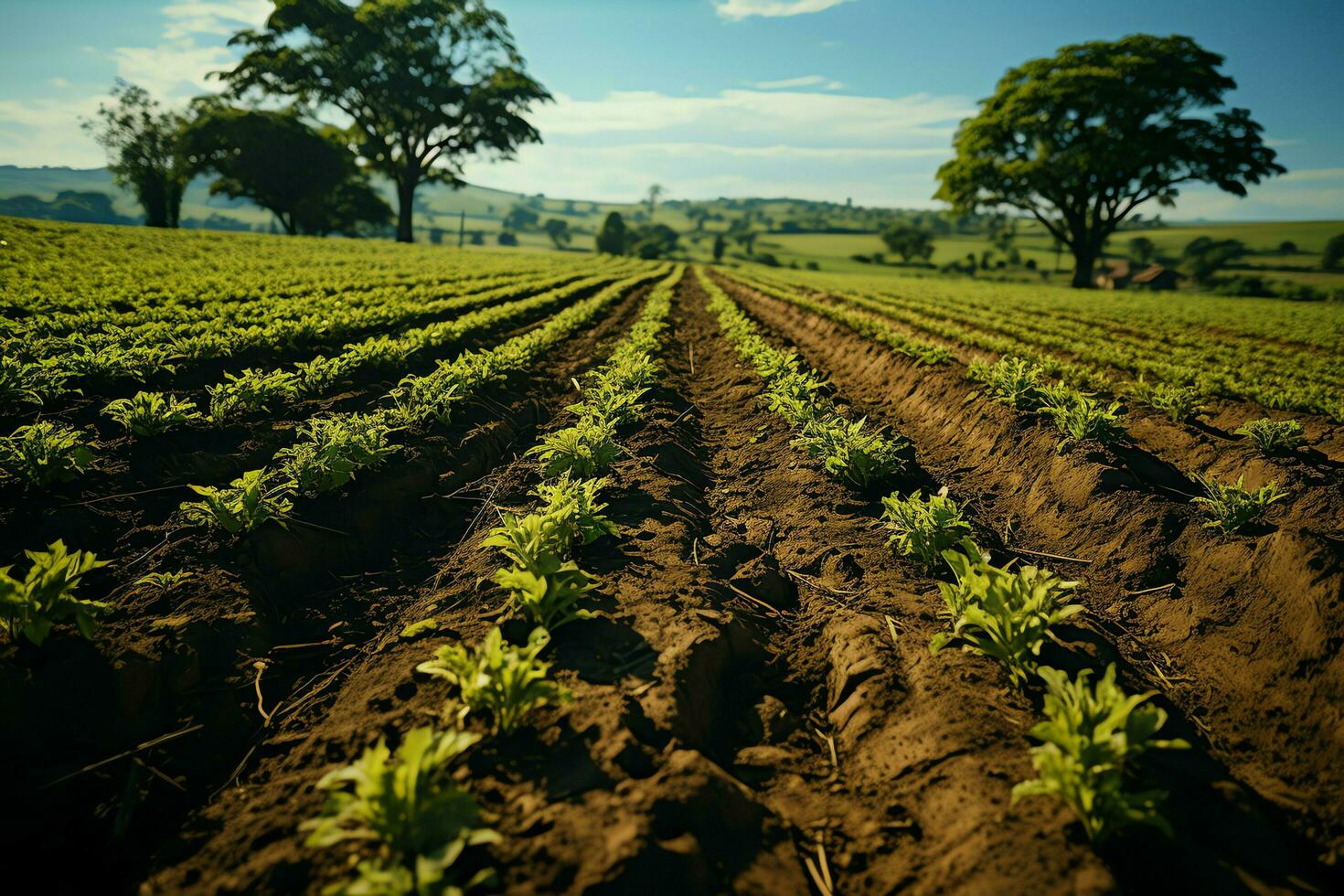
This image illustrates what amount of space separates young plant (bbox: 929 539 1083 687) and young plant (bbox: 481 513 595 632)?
206 centimetres

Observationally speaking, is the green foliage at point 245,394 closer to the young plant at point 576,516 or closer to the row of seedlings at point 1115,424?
the young plant at point 576,516

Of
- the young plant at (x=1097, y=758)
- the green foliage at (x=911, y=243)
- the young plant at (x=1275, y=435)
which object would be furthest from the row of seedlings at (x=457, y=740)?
the green foliage at (x=911, y=243)

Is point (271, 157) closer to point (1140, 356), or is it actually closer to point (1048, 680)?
point (1140, 356)

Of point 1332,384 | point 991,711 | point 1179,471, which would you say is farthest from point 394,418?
point 1332,384

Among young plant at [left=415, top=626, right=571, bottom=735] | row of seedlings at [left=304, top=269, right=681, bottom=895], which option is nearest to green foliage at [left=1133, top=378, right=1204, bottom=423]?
row of seedlings at [left=304, top=269, right=681, bottom=895]

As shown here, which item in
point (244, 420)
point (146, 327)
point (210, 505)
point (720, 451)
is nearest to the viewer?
point (210, 505)

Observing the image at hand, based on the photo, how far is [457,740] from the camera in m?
2.24

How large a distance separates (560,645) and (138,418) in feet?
16.5

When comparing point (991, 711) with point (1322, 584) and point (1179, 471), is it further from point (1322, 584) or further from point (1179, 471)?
point (1179, 471)

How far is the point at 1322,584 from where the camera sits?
3.26 metres

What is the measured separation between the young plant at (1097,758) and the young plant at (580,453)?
3.94m

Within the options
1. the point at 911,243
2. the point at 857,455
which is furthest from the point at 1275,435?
the point at 911,243

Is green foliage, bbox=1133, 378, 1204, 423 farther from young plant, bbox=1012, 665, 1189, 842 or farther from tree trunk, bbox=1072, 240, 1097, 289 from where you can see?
tree trunk, bbox=1072, 240, 1097, 289

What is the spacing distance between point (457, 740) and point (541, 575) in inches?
45.3
